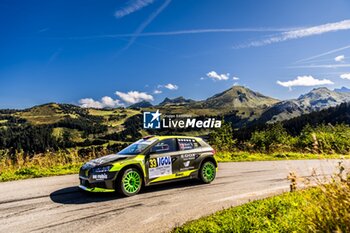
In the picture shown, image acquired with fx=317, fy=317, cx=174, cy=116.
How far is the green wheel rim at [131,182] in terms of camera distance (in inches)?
368

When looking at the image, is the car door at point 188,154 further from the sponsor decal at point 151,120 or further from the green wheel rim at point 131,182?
the sponsor decal at point 151,120

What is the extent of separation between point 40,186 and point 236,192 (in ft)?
21.4

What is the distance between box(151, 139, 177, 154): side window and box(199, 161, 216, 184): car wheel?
1399 millimetres

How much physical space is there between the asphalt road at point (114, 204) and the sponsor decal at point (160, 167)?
566 mm

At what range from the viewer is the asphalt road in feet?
22.1

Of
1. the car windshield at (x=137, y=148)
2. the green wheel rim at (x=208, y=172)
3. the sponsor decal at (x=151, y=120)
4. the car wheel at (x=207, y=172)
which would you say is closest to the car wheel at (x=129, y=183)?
the car windshield at (x=137, y=148)

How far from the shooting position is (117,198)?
916 cm

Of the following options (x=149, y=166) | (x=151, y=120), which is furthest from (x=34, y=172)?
(x=151, y=120)

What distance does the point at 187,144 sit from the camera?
11312 mm

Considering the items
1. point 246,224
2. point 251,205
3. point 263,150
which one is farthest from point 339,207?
point 263,150

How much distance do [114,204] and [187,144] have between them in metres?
3.76

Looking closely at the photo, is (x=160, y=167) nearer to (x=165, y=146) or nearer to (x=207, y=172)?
(x=165, y=146)

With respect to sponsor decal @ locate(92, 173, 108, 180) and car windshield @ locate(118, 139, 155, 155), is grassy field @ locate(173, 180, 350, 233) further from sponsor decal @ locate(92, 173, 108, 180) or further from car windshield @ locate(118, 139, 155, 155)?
car windshield @ locate(118, 139, 155, 155)

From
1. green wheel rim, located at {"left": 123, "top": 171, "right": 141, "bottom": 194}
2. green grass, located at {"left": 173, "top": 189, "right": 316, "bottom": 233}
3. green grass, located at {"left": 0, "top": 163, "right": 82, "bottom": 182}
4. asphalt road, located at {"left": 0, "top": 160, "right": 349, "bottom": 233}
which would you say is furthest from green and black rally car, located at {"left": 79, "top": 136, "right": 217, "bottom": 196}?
green grass, located at {"left": 0, "top": 163, "right": 82, "bottom": 182}
